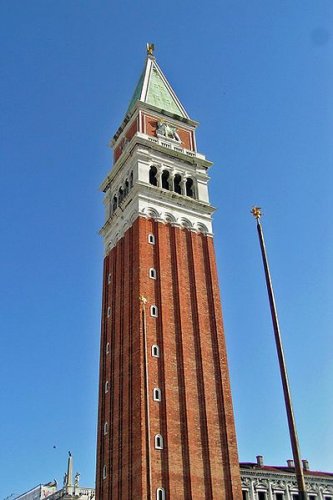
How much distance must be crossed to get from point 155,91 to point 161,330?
32174 mm

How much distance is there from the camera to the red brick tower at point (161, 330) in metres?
39.4

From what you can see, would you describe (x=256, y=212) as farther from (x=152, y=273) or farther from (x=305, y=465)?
(x=305, y=465)

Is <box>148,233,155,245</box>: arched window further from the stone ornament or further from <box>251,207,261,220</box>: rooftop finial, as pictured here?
<box>251,207,261,220</box>: rooftop finial

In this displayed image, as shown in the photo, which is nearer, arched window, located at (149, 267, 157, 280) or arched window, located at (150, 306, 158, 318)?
arched window, located at (150, 306, 158, 318)

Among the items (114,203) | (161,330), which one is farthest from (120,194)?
(161,330)

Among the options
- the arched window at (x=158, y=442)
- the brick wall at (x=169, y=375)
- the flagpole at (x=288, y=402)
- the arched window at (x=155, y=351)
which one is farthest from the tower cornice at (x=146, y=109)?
the flagpole at (x=288, y=402)

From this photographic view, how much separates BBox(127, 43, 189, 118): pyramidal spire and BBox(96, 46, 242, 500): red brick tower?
0.97 meters

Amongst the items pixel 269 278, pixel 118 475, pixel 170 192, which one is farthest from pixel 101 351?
pixel 269 278

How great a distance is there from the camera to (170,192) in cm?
5378

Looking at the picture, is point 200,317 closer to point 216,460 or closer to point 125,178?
point 216,460

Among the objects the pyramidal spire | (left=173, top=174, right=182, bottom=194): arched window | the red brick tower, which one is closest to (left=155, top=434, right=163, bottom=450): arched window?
the red brick tower

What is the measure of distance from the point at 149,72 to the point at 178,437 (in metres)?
44.5

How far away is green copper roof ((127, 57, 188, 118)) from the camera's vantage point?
63625mm

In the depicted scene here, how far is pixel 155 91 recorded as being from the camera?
2584 inches
